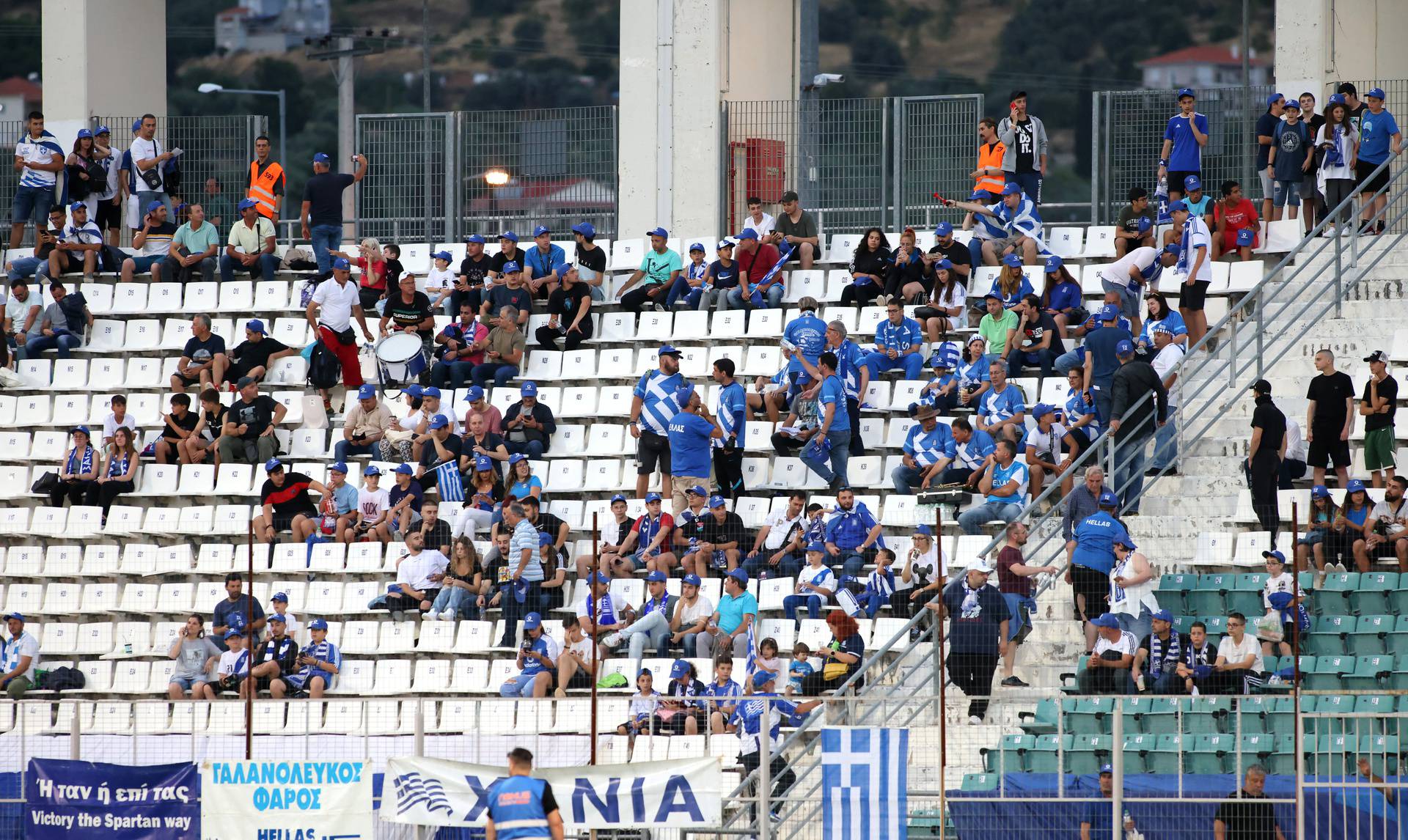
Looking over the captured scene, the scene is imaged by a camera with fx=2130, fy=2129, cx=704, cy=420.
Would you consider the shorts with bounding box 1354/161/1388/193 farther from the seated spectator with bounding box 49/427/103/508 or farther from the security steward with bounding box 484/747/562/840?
the seated spectator with bounding box 49/427/103/508

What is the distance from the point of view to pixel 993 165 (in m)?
22.9

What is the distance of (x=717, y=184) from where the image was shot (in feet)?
81.8

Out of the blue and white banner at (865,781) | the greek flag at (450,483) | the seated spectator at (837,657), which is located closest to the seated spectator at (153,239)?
the greek flag at (450,483)

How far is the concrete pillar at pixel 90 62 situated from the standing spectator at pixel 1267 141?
13968 mm

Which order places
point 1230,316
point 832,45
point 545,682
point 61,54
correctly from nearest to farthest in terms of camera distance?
point 545,682
point 1230,316
point 61,54
point 832,45

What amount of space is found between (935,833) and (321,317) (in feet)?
35.6

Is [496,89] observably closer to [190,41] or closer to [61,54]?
[190,41]

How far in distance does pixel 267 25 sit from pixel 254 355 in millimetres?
63877

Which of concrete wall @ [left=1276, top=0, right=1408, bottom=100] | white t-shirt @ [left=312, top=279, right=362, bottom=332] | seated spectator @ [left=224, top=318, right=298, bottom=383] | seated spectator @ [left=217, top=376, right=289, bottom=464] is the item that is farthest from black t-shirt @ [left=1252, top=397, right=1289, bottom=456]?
seated spectator @ [left=224, top=318, right=298, bottom=383]

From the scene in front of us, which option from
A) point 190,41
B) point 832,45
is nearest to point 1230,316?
point 832,45

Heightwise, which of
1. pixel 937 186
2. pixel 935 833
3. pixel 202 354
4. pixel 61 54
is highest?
pixel 61 54

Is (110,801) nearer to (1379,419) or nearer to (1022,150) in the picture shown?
(1379,419)

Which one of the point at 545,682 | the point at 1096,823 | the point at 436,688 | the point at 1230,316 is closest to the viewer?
the point at 1096,823

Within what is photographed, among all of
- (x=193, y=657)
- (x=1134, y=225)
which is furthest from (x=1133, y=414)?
(x=193, y=657)
